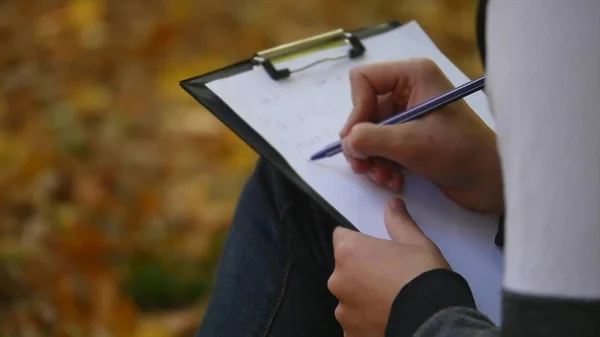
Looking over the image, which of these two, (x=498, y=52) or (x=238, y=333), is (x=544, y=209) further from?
(x=238, y=333)

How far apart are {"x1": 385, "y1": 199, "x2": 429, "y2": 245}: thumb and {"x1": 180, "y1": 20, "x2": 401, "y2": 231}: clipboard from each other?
0.03 metres

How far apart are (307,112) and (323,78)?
0.17ft

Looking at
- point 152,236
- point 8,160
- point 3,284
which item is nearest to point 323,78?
point 152,236

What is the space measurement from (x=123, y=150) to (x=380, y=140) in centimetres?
74

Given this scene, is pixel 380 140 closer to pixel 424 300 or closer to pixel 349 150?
pixel 349 150

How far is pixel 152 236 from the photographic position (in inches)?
41.7

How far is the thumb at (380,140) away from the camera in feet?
1.73

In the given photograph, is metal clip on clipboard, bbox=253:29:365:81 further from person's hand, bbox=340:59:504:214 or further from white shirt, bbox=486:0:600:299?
white shirt, bbox=486:0:600:299

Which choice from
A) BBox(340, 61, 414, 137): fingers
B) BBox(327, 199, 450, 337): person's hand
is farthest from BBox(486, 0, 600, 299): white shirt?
BBox(340, 61, 414, 137): fingers

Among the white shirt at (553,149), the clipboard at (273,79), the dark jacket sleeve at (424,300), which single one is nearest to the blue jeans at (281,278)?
the clipboard at (273,79)

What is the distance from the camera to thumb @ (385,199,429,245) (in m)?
0.48

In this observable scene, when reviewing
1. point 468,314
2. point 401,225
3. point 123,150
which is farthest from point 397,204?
point 123,150

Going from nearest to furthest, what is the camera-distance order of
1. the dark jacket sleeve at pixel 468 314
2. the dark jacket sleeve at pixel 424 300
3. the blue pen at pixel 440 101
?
the dark jacket sleeve at pixel 468 314, the dark jacket sleeve at pixel 424 300, the blue pen at pixel 440 101

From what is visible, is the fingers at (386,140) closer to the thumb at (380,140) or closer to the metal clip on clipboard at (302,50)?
the thumb at (380,140)
